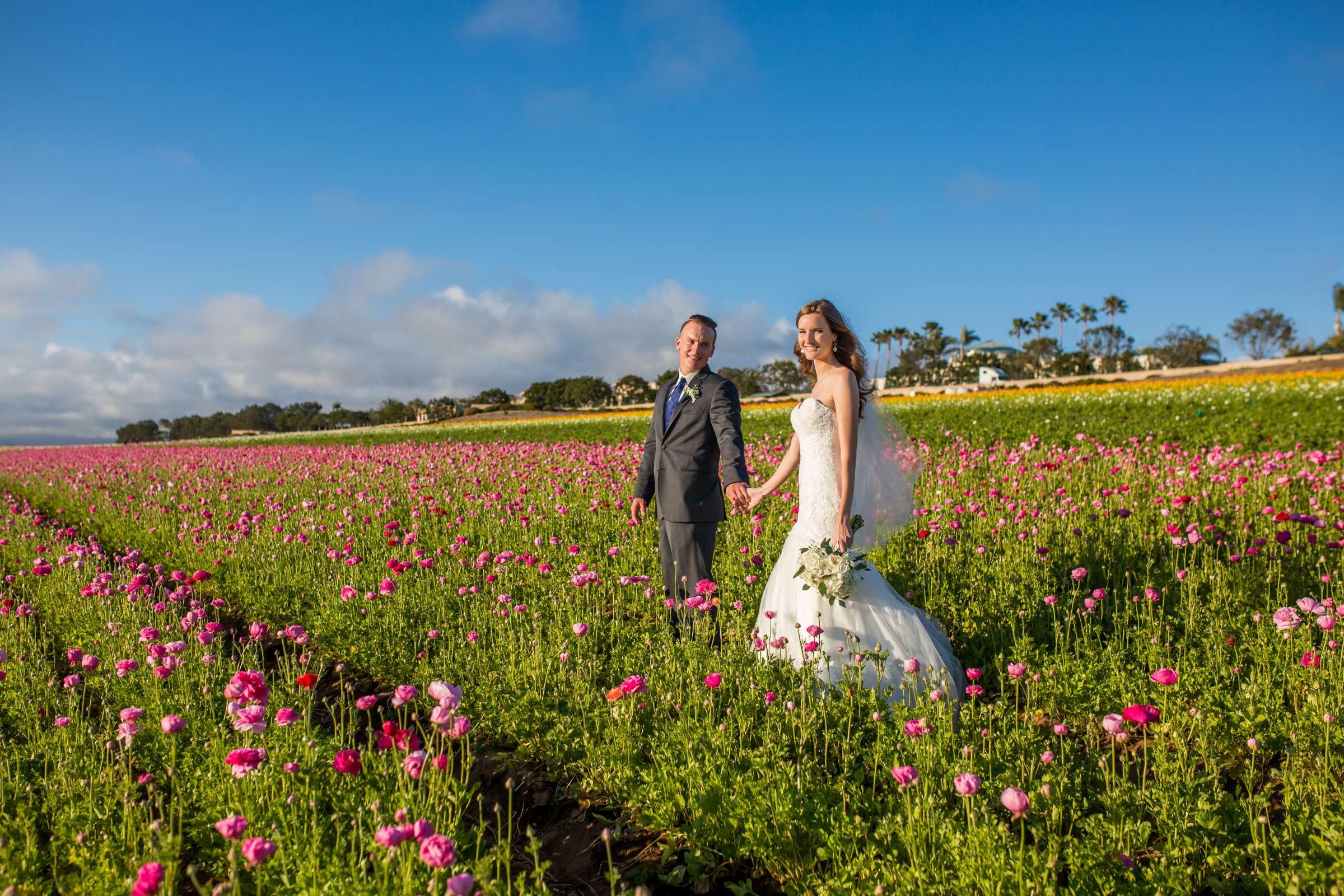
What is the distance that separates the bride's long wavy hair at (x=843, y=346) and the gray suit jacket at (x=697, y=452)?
1.99 feet

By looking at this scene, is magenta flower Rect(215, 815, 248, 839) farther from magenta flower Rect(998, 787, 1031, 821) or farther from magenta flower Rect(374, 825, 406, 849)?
magenta flower Rect(998, 787, 1031, 821)

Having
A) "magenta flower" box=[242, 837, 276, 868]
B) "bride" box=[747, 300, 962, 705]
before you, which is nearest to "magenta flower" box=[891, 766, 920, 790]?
"bride" box=[747, 300, 962, 705]

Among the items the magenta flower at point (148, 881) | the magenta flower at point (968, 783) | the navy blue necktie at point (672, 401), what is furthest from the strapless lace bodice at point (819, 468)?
the magenta flower at point (148, 881)

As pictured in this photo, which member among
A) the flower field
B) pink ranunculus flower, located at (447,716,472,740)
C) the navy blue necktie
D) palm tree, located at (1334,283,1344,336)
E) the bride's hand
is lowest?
the flower field

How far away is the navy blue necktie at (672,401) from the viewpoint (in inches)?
201

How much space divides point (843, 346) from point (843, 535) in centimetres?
118

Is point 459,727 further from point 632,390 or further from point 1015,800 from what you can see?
point 632,390

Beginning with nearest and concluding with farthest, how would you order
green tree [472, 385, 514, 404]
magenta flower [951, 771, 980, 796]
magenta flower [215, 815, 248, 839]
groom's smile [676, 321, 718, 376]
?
magenta flower [215, 815, 248, 839], magenta flower [951, 771, 980, 796], groom's smile [676, 321, 718, 376], green tree [472, 385, 514, 404]

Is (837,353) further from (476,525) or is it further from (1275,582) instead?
(476,525)

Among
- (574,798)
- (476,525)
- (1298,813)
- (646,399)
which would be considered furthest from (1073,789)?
(646,399)

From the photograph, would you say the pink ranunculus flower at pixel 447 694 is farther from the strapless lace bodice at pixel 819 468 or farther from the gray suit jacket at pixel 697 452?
the gray suit jacket at pixel 697 452

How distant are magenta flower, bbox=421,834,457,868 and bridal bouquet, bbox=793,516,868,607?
8.47 ft

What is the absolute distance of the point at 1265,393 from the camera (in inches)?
727

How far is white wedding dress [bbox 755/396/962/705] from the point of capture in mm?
3943
